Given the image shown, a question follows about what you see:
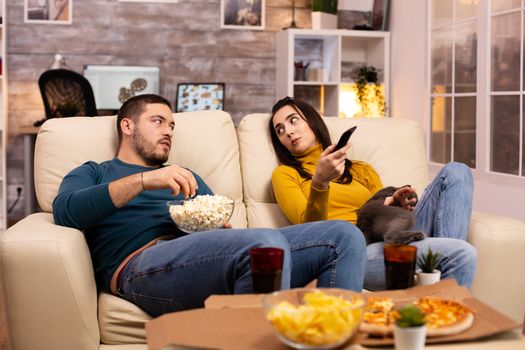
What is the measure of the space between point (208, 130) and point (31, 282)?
102cm

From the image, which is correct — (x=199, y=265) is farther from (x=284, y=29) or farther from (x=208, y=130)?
(x=284, y=29)

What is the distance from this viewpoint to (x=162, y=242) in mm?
2217

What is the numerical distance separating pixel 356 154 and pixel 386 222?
0.57 m

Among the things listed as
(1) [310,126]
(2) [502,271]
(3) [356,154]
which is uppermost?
(1) [310,126]

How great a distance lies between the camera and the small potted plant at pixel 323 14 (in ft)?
19.3

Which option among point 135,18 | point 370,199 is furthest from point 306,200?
point 135,18

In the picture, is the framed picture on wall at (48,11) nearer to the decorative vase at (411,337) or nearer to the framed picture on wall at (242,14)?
the framed picture on wall at (242,14)

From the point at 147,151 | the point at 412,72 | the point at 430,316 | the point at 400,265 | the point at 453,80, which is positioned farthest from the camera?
the point at 412,72

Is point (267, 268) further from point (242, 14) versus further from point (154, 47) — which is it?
point (242, 14)

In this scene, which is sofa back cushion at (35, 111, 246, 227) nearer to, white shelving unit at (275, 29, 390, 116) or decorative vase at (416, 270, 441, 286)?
decorative vase at (416, 270, 441, 286)

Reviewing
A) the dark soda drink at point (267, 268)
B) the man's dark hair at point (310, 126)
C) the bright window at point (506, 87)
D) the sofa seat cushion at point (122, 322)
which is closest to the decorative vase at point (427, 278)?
the dark soda drink at point (267, 268)

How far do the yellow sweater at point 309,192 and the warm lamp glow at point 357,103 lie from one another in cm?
303

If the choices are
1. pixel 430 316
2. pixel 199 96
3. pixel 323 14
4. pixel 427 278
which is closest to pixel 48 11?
pixel 199 96

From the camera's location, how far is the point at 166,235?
238 centimetres
